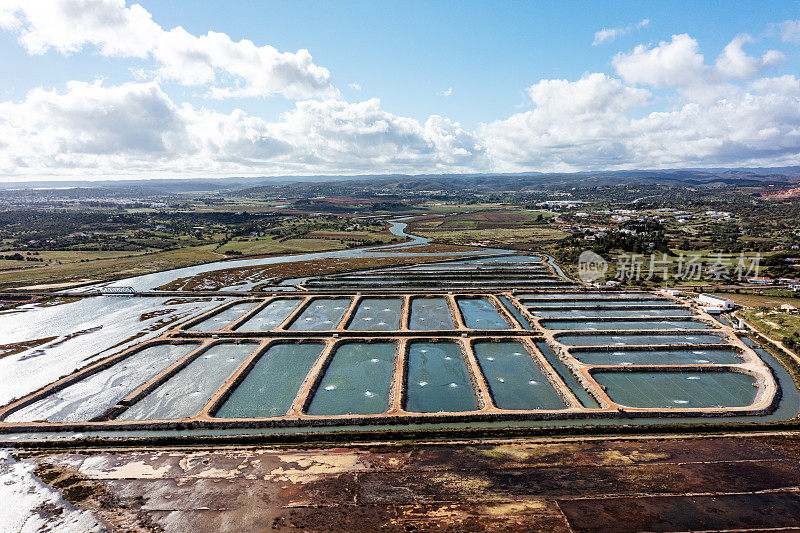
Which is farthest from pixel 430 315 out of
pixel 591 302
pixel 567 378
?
pixel 591 302

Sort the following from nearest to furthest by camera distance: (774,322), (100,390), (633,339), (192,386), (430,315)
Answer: (100,390), (192,386), (633,339), (774,322), (430,315)

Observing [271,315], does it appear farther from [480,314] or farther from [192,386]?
[480,314]

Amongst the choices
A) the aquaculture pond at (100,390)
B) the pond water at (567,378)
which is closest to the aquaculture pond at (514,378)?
the pond water at (567,378)

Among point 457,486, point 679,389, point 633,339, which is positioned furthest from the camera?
point 633,339

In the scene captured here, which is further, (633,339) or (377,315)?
(377,315)

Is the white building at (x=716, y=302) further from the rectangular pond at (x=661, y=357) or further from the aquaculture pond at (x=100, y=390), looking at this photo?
the aquaculture pond at (x=100, y=390)
